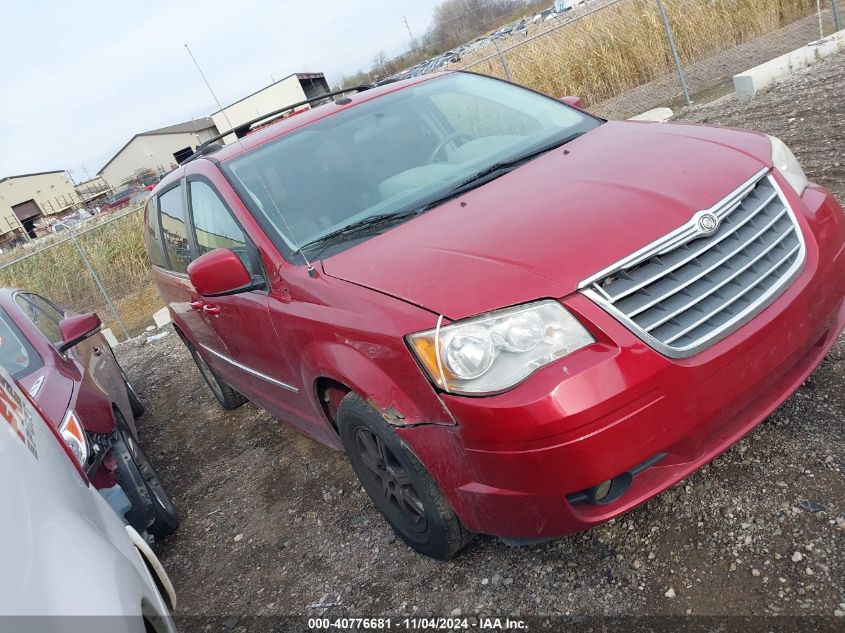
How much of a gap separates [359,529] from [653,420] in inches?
69.9

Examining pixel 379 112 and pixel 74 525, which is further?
pixel 379 112

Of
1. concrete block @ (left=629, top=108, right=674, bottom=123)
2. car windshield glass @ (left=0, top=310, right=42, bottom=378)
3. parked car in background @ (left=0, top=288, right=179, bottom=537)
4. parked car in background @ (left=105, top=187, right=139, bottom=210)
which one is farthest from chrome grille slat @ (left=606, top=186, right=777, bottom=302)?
parked car in background @ (left=105, top=187, right=139, bottom=210)

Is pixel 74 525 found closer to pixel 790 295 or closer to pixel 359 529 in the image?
pixel 359 529

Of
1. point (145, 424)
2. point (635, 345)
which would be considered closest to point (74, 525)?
point (635, 345)

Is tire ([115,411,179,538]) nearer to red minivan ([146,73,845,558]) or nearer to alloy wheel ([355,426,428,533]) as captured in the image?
red minivan ([146,73,845,558])

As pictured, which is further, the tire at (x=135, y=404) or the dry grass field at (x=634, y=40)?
the dry grass field at (x=634, y=40)

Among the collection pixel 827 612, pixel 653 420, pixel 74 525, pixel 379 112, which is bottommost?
pixel 827 612

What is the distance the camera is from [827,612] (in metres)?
1.94

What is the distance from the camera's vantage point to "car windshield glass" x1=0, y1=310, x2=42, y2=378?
385cm

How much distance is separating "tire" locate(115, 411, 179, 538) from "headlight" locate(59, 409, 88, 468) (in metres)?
0.34

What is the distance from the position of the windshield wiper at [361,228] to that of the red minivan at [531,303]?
0.01m

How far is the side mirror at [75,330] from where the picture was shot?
13.7ft

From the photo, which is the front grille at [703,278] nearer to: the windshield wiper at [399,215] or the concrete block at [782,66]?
the windshield wiper at [399,215]

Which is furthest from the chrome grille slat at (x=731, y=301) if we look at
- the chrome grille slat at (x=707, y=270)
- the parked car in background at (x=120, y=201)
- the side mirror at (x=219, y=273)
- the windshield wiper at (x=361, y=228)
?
the parked car in background at (x=120, y=201)
